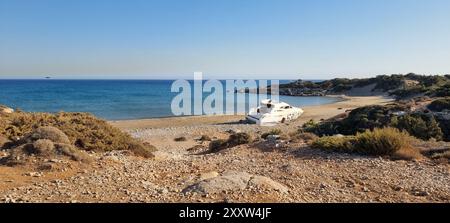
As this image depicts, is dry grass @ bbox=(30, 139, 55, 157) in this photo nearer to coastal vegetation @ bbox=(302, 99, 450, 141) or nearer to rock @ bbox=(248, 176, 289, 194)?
rock @ bbox=(248, 176, 289, 194)

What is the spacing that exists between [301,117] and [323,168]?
26.4 meters

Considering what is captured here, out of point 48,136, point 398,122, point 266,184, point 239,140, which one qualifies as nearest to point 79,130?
point 48,136

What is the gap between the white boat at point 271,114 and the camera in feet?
104

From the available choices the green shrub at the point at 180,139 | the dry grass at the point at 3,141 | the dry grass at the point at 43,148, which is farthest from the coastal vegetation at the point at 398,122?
the dry grass at the point at 3,141

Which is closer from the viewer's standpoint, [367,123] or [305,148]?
[305,148]

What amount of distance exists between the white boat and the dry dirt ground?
19439mm

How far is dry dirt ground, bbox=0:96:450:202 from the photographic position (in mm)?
7129

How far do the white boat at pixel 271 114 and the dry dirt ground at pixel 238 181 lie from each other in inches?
765

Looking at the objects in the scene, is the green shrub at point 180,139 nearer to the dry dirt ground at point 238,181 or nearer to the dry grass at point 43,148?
the dry dirt ground at point 238,181

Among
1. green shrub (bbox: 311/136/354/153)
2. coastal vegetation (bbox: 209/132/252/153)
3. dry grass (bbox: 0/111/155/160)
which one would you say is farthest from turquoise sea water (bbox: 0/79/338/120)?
green shrub (bbox: 311/136/354/153)

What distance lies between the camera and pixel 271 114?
105 ft
